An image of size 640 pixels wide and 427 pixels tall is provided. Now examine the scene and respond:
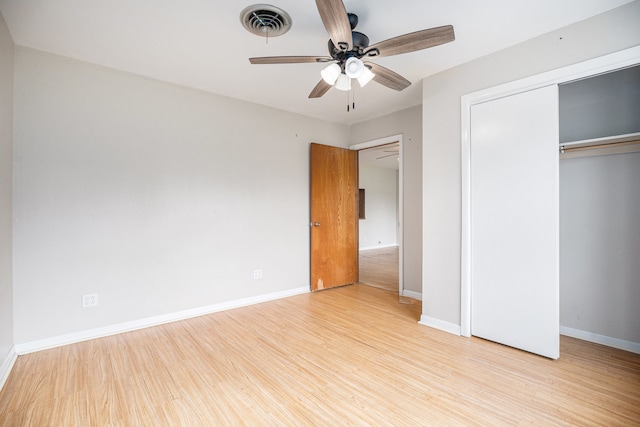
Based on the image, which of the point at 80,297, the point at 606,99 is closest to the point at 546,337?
the point at 606,99

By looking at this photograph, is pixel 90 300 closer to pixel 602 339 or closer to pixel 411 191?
pixel 411 191

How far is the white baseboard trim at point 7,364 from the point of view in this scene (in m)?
2.01

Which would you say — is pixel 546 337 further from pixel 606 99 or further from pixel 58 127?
pixel 58 127

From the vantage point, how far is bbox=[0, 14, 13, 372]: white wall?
2.10m

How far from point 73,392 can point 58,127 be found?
2.10 m

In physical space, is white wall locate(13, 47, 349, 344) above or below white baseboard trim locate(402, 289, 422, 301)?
above

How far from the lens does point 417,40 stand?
5.94 ft

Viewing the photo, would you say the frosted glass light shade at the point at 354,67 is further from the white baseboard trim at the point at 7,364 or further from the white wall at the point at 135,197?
the white baseboard trim at the point at 7,364

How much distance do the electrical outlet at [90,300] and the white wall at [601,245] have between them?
14.0 feet

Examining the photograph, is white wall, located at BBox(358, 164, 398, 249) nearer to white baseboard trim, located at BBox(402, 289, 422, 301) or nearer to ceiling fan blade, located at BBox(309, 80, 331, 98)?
white baseboard trim, located at BBox(402, 289, 422, 301)

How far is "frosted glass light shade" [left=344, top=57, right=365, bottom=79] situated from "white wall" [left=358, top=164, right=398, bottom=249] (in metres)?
6.69

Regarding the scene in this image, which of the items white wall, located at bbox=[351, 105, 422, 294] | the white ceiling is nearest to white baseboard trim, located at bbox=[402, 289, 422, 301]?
white wall, located at bbox=[351, 105, 422, 294]

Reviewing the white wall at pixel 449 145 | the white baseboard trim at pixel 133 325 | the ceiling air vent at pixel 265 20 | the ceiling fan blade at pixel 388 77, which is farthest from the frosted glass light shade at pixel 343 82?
the white baseboard trim at pixel 133 325

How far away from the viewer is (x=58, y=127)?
256 centimetres
